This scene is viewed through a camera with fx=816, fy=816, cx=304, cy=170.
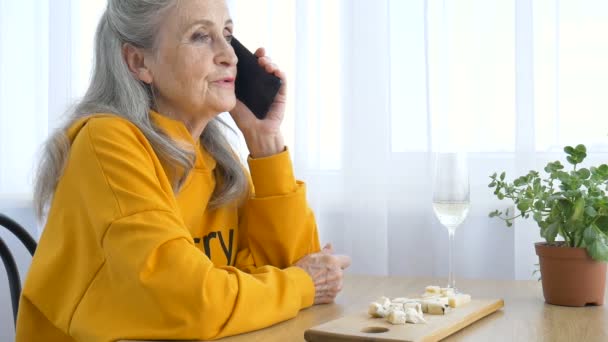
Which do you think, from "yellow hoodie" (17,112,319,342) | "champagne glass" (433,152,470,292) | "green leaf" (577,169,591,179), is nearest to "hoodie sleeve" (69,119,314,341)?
"yellow hoodie" (17,112,319,342)

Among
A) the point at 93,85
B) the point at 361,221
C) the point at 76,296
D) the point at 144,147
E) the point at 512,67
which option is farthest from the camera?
the point at 361,221

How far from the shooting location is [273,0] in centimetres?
251

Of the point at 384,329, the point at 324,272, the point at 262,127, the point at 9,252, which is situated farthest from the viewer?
the point at 9,252

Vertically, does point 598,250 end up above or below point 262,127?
below

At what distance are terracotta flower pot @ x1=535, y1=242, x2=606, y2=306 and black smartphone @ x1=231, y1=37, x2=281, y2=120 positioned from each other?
0.67 meters

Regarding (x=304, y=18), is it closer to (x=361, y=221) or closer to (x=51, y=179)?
(x=361, y=221)

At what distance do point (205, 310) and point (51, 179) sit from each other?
44 centimetres

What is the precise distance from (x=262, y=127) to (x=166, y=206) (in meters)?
0.46

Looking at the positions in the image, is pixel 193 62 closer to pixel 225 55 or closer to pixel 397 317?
pixel 225 55

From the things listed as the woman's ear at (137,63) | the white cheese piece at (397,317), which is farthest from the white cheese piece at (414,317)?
the woman's ear at (137,63)

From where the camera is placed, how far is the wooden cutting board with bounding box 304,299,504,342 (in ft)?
3.57

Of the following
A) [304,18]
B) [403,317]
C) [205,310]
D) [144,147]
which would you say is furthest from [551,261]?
[304,18]

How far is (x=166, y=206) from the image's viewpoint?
1294mm

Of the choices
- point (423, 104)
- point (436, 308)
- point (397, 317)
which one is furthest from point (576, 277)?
point (423, 104)
